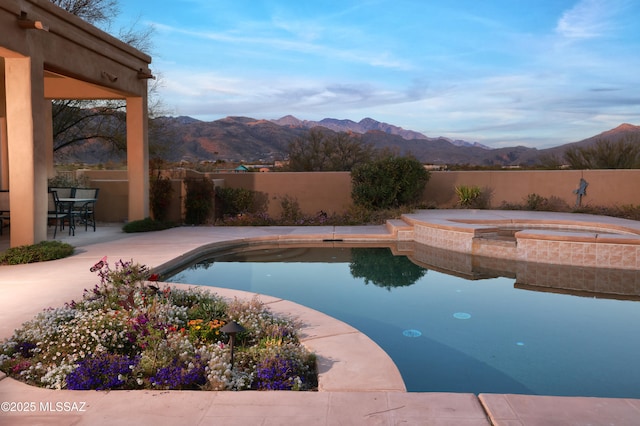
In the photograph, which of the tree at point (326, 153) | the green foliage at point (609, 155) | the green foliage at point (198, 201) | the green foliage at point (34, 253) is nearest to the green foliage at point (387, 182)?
the green foliage at point (198, 201)

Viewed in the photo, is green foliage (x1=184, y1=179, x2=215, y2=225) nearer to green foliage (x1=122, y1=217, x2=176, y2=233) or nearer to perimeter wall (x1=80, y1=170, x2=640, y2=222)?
perimeter wall (x1=80, y1=170, x2=640, y2=222)

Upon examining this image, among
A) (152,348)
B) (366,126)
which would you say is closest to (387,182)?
(152,348)

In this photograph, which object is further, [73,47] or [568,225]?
[568,225]

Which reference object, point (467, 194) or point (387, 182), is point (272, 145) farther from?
point (387, 182)

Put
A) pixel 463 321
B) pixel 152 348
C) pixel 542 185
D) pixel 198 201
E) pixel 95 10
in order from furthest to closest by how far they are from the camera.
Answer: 1. pixel 95 10
2. pixel 542 185
3. pixel 198 201
4. pixel 463 321
5. pixel 152 348

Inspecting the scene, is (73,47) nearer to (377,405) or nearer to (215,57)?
(377,405)

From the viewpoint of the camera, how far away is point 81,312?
15.2 ft

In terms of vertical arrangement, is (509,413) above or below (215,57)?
below

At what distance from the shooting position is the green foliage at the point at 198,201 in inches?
519

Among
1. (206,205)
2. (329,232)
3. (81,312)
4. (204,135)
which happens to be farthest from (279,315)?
(204,135)

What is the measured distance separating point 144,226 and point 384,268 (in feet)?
19.4

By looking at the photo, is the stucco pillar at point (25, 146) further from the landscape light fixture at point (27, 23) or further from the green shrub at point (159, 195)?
the green shrub at point (159, 195)

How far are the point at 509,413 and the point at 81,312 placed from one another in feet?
12.0

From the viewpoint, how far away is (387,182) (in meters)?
13.6
